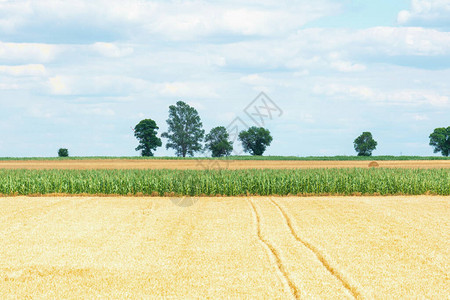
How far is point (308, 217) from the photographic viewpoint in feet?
69.7

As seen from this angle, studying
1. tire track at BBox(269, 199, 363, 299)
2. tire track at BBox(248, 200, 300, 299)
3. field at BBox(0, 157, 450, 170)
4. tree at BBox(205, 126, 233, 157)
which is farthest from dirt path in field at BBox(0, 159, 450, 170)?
tire track at BBox(269, 199, 363, 299)

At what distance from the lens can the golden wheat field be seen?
36.1ft

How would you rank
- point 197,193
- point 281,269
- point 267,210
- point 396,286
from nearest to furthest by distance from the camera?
point 396,286 < point 281,269 < point 267,210 < point 197,193

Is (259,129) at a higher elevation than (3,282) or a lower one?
higher

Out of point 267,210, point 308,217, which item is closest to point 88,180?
point 267,210

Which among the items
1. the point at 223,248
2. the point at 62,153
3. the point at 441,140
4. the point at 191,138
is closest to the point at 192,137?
the point at 191,138

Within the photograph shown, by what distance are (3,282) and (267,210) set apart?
46.3 feet

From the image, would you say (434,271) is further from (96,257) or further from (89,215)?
(89,215)

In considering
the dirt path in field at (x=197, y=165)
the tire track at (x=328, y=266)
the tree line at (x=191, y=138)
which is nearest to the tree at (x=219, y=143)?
the tree line at (x=191, y=138)

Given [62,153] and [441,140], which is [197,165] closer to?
[62,153]

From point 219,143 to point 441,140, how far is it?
48.5 m

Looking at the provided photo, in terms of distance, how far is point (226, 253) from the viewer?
1416cm

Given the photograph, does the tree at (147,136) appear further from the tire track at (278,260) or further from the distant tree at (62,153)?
the tire track at (278,260)

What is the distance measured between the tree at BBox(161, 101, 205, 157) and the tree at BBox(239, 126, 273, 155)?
9.41 m
